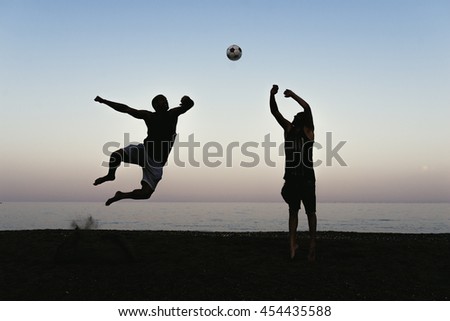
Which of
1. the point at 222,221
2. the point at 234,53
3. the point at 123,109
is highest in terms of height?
the point at 234,53

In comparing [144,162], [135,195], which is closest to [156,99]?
[144,162]

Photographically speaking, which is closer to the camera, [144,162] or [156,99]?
[144,162]

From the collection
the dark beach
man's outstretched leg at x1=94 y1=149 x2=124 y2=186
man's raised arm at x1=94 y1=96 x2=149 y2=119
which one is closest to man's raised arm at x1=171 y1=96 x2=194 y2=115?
man's raised arm at x1=94 y1=96 x2=149 y2=119

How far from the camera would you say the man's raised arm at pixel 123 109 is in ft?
28.6

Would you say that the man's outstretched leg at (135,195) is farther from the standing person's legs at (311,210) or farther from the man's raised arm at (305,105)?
the man's raised arm at (305,105)

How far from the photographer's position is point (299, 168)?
30.5 feet

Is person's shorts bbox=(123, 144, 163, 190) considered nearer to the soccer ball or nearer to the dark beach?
the dark beach

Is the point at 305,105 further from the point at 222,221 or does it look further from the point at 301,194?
the point at 222,221

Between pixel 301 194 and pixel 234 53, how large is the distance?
14.9ft

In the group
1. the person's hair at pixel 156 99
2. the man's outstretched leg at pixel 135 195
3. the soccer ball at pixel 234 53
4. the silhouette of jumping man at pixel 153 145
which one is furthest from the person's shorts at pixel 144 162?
the soccer ball at pixel 234 53

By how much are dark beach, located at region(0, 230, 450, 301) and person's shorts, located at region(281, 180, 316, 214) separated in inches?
41.6

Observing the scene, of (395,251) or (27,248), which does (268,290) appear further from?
(27,248)

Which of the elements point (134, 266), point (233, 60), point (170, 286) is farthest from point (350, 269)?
point (233, 60)

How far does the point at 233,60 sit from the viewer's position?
12.0 meters
